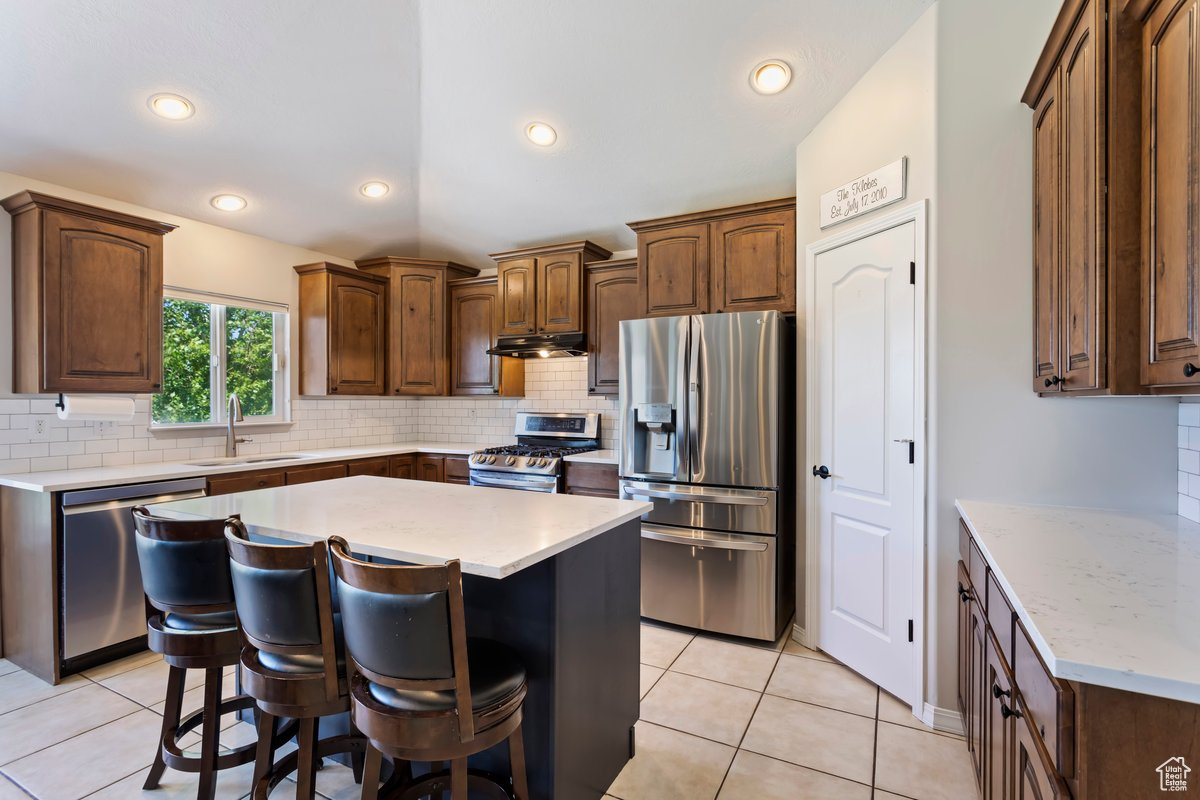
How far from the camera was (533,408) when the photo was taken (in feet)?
16.2

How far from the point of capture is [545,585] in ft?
5.21

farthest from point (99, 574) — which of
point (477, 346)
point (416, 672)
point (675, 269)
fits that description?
point (675, 269)

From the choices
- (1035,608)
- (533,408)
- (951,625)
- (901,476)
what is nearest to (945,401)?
(901,476)

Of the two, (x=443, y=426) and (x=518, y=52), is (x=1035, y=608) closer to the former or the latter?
(x=518, y=52)

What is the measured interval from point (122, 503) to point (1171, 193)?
412 cm

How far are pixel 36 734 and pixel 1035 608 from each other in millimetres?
3417

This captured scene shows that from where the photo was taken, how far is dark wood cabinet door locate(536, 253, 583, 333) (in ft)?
14.0

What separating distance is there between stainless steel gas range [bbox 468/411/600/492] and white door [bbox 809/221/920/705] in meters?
1.83

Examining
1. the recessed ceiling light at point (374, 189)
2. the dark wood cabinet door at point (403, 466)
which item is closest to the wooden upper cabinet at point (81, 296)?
the recessed ceiling light at point (374, 189)

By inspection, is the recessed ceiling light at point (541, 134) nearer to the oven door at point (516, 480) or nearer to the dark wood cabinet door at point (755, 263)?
the dark wood cabinet door at point (755, 263)

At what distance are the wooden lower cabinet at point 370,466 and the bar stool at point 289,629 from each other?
2809 millimetres

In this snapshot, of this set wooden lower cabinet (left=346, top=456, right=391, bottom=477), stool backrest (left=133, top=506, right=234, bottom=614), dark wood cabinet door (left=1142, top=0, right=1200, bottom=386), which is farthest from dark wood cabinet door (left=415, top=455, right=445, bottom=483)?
dark wood cabinet door (left=1142, top=0, right=1200, bottom=386)

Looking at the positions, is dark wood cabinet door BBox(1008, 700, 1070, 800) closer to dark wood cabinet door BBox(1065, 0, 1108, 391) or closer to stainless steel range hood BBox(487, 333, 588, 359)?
dark wood cabinet door BBox(1065, 0, 1108, 391)

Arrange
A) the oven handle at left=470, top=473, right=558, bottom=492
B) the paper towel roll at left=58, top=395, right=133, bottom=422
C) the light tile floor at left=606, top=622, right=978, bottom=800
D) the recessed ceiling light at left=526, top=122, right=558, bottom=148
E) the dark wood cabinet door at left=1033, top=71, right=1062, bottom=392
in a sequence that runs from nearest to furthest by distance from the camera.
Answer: the dark wood cabinet door at left=1033, top=71, right=1062, bottom=392, the light tile floor at left=606, top=622, right=978, bottom=800, the paper towel roll at left=58, top=395, right=133, bottom=422, the recessed ceiling light at left=526, top=122, right=558, bottom=148, the oven handle at left=470, top=473, right=558, bottom=492
